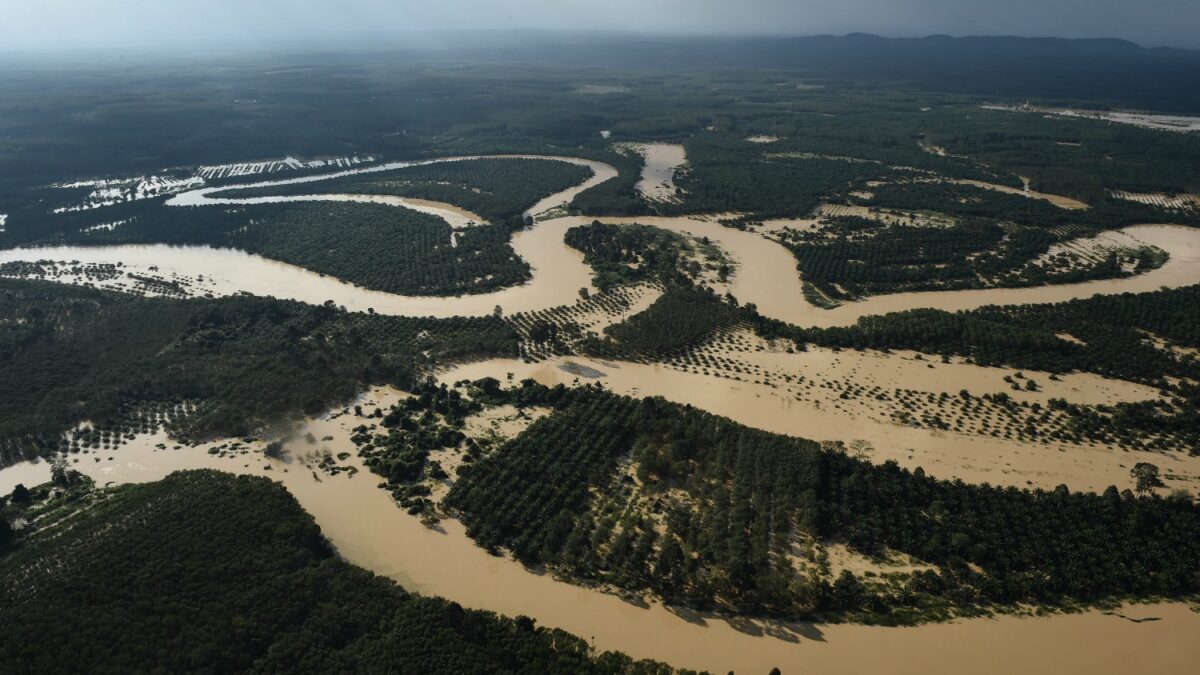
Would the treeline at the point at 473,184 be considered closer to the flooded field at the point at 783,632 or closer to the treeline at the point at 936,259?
the treeline at the point at 936,259

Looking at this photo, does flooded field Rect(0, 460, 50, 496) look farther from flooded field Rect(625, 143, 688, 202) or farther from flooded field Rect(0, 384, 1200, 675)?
flooded field Rect(625, 143, 688, 202)

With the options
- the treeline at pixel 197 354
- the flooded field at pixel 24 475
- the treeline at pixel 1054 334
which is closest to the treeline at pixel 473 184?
the treeline at pixel 197 354

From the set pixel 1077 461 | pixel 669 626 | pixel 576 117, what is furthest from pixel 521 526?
pixel 576 117

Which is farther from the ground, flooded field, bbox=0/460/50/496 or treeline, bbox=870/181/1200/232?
treeline, bbox=870/181/1200/232

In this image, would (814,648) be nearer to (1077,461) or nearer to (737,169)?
(1077,461)

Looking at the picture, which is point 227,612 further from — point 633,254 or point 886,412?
point 633,254

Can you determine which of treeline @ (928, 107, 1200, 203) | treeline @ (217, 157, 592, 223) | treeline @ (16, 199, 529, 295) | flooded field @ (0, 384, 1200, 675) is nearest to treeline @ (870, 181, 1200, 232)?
treeline @ (928, 107, 1200, 203)
